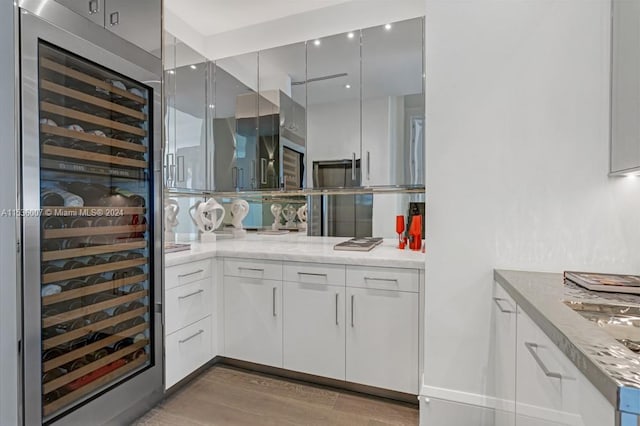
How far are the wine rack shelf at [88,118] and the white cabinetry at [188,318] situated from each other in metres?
0.79

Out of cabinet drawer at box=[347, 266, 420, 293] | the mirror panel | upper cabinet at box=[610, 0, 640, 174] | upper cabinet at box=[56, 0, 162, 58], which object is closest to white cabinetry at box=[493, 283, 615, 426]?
cabinet drawer at box=[347, 266, 420, 293]

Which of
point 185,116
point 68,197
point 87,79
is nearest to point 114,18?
point 87,79

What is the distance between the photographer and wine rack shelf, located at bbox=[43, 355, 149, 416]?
4.31ft

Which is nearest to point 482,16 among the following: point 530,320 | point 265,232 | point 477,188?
point 477,188

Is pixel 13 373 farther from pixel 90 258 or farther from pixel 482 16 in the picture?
pixel 482 16

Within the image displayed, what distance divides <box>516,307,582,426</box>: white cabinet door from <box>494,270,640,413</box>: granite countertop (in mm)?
43

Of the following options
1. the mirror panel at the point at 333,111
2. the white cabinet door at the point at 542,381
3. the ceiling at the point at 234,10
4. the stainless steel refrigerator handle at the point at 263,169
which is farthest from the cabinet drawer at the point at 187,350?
the ceiling at the point at 234,10

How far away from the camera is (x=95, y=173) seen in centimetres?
150

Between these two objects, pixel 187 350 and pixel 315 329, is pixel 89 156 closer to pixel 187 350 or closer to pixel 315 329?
pixel 187 350

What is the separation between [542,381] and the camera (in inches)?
35.1

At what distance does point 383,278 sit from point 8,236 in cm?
168

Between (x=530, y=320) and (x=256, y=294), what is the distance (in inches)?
65.3

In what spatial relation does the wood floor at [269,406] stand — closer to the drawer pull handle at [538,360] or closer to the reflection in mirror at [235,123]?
the drawer pull handle at [538,360]

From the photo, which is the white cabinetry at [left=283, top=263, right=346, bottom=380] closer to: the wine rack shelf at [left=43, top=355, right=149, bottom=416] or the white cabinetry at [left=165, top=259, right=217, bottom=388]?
the white cabinetry at [left=165, top=259, right=217, bottom=388]
